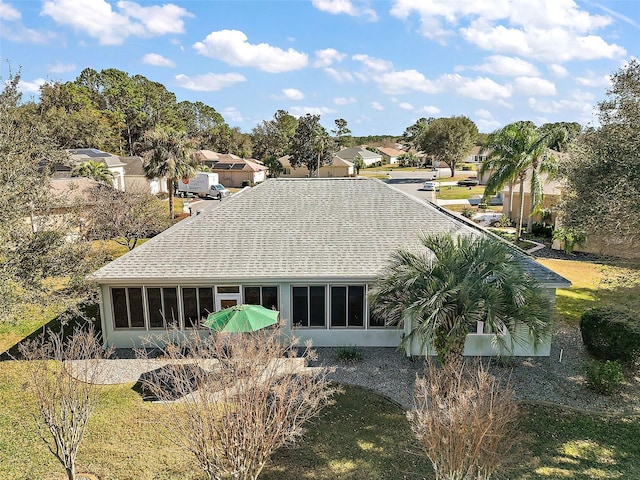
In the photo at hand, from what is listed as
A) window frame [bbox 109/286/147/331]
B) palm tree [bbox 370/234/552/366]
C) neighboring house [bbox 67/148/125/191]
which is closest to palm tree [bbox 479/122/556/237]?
palm tree [bbox 370/234/552/366]

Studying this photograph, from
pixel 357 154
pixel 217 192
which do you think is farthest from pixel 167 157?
pixel 357 154

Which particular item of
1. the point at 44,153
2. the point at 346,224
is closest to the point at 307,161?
the point at 346,224

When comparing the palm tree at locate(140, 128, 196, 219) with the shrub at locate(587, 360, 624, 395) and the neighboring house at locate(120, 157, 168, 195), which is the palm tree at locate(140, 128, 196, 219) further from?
the shrub at locate(587, 360, 624, 395)

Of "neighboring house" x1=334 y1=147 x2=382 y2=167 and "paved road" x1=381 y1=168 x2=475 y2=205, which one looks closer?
"paved road" x1=381 y1=168 x2=475 y2=205

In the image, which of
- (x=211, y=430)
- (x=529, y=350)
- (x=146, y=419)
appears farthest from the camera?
(x=529, y=350)

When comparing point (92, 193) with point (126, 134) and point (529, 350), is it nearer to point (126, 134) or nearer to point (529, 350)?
point (529, 350)

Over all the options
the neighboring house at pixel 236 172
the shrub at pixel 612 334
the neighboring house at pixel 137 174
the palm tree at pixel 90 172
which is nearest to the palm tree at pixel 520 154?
the shrub at pixel 612 334
